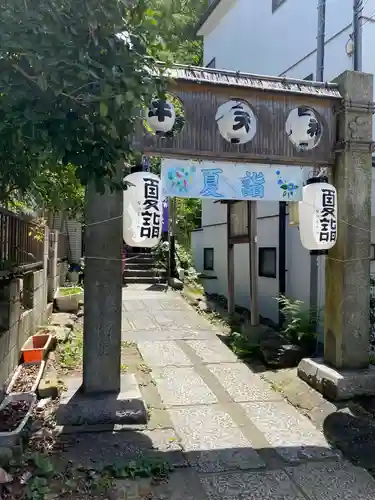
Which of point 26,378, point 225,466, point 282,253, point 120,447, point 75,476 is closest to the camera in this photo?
point 75,476

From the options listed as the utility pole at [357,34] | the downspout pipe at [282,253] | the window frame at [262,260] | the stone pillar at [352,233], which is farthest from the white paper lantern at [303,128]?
the window frame at [262,260]

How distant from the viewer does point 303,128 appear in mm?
6590

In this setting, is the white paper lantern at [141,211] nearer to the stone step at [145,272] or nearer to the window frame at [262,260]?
the window frame at [262,260]

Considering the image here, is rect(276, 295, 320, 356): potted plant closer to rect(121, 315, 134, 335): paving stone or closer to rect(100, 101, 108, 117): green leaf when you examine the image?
rect(121, 315, 134, 335): paving stone

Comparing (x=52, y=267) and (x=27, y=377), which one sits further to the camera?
(x=52, y=267)

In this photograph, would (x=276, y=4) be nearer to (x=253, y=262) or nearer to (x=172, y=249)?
(x=253, y=262)

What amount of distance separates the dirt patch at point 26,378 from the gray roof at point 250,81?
16.6ft

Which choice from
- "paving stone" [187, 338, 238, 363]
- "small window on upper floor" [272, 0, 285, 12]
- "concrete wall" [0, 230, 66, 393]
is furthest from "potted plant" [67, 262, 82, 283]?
"small window on upper floor" [272, 0, 285, 12]

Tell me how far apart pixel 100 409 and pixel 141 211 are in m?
2.70

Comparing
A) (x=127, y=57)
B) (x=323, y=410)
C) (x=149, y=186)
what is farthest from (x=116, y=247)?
(x=323, y=410)

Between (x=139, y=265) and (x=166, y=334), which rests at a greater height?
(x=139, y=265)

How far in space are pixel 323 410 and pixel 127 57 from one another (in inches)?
212

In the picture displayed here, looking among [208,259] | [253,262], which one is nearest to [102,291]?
[253,262]

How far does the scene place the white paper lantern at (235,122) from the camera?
630 cm
